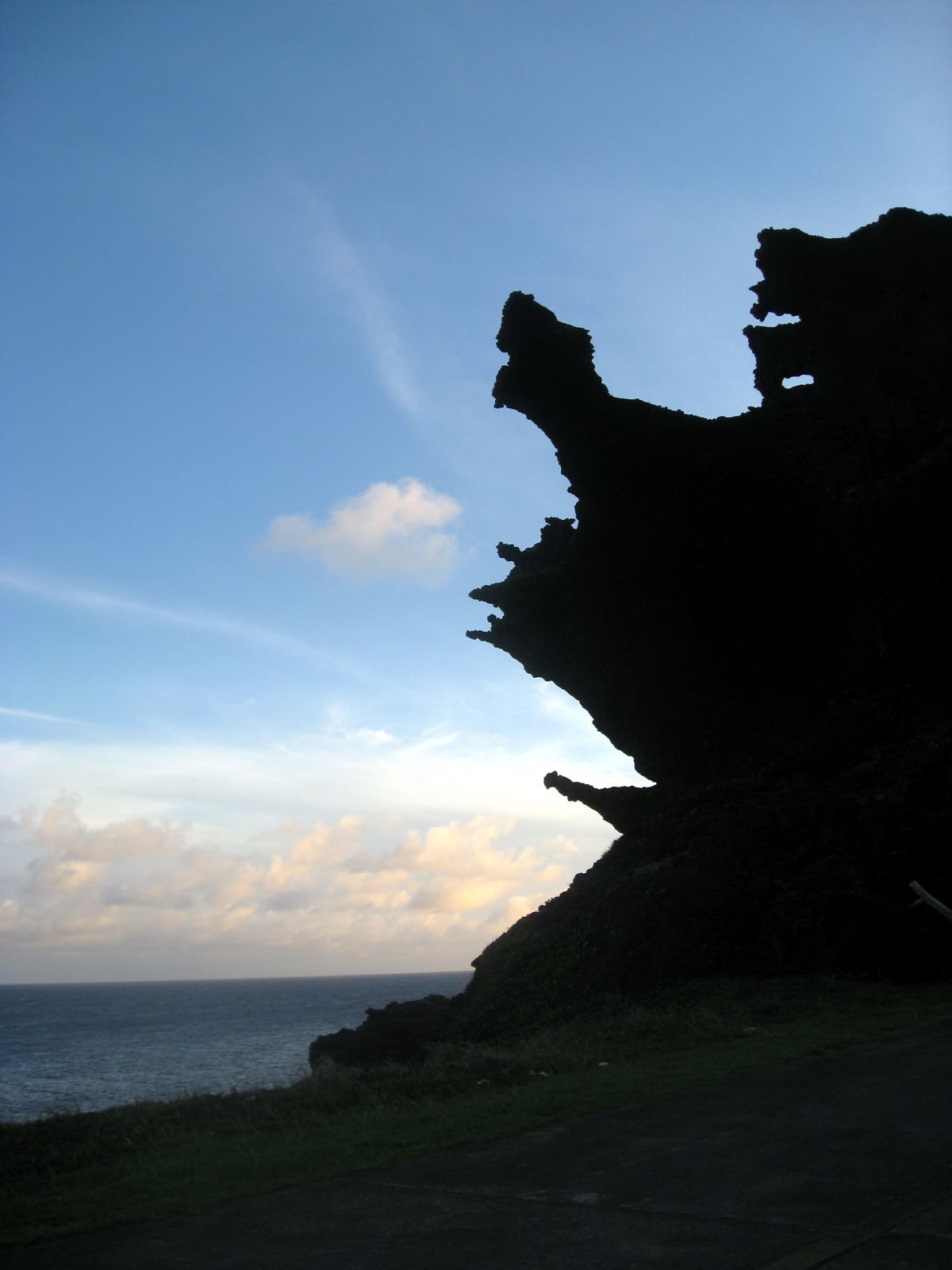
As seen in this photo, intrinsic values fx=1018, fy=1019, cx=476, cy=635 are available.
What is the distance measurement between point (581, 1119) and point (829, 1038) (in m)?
5.58

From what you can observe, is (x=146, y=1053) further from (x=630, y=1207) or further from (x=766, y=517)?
(x=630, y=1207)

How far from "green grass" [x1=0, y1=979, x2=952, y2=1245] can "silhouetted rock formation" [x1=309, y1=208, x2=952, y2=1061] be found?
5.42 m

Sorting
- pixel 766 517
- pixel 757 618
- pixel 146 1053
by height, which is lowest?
pixel 146 1053

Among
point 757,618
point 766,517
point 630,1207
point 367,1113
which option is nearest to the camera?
point 630,1207

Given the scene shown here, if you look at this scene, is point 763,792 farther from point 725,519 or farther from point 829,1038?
point 829,1038

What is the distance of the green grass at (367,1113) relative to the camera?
767 centimetres

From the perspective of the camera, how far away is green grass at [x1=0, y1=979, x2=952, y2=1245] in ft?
25.2

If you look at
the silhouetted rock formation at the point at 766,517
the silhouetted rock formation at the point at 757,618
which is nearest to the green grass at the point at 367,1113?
the silhouetted rock formation at the point at 757,618

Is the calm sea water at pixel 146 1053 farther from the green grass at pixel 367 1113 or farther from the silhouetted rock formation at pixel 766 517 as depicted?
the silhouetted rock formation at pixel 766 517

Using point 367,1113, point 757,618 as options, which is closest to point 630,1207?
point 367,1113

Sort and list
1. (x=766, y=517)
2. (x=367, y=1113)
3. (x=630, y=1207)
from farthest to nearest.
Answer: (x=766, y=517) < (x=367, y=1113) < (x=630, y=1207)

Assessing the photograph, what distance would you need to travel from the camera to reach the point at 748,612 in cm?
2878

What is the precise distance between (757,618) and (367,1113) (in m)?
21.1

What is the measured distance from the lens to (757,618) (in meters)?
28.7
